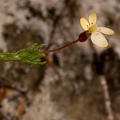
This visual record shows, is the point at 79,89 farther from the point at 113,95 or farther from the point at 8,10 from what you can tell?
the point at 8,10

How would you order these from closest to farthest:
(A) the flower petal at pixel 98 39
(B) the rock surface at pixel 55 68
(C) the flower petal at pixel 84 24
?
(A) the flower petal at pixel 98 39 → (C) the flower petal at pixel 84 24 → (B) the rock surface at pixel 55 68

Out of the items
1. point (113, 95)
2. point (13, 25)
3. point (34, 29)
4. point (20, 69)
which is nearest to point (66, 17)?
point (34, 29)

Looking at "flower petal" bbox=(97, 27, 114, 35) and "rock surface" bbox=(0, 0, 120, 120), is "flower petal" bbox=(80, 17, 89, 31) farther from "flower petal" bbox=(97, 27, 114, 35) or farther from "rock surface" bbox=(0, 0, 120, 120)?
"rock surface" bbox=(0, 0, 120, 120)

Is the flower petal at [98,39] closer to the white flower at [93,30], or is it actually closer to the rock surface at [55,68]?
the white flower at [93,30]

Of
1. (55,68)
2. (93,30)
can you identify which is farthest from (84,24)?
(55,68)

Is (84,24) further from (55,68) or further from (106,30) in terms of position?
(55,68)

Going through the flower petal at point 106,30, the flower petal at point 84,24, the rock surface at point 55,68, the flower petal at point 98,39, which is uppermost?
the rock surface at point 55,68

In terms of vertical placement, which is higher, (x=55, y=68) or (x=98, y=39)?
(x=55, y=68)

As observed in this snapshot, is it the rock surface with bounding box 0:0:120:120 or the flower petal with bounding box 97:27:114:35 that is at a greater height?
the rock surface with bounding box 0:0:120:120

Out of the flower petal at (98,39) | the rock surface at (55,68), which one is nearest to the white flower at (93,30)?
the flower petal at (98,39)

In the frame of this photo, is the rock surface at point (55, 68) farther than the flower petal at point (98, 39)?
Yes

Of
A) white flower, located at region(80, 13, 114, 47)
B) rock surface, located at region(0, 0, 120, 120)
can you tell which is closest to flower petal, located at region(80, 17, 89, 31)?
Result: white flower, located at region(80, 13, 114, 47)
